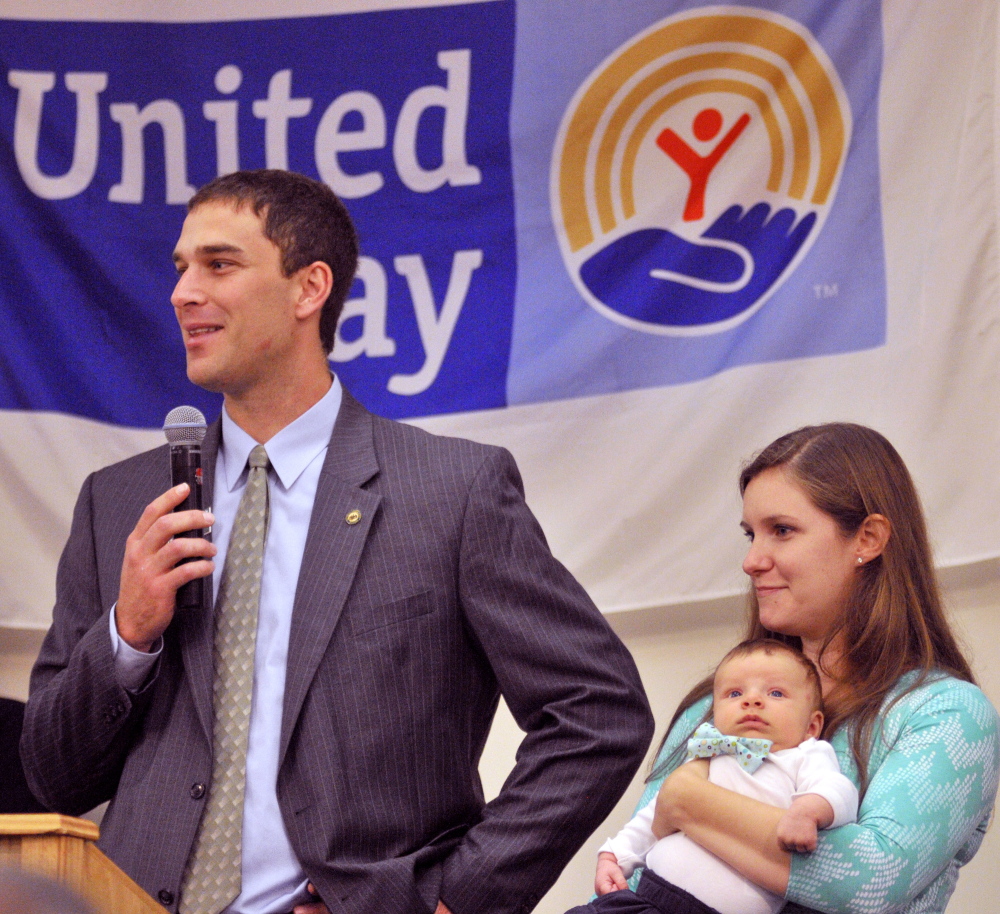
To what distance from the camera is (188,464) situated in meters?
1.90

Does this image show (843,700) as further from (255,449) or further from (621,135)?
(621,135)

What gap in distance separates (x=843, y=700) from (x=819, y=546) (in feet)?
0.82

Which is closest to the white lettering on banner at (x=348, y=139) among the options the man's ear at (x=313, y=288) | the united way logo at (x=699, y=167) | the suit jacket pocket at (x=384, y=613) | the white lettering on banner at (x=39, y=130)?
the united way logo at (x=699, y=167)

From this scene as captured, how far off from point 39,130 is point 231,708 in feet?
6.41

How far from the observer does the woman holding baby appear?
1.82 meters

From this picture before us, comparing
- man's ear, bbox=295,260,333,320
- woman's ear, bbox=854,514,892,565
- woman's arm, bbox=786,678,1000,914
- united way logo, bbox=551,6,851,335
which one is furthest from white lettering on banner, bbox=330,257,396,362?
woman's arm, bbox=786,678,1000,914

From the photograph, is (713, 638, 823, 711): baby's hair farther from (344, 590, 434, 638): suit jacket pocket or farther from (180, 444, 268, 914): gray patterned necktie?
(180, 444, 268, 914): gray patterned necktie

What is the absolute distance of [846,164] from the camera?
3100 mm

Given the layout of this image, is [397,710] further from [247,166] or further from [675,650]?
[247,166]

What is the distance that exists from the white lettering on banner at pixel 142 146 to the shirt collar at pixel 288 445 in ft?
4.34

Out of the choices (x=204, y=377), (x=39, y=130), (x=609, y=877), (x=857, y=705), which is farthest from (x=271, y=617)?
(x=39, y=130)

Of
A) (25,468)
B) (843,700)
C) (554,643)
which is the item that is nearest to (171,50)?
(25,468)

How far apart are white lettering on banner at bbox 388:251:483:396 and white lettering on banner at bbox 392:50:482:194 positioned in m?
0.18

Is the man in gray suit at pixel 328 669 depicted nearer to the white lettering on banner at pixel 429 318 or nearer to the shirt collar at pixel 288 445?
the shirt collar at pixel 288 445
